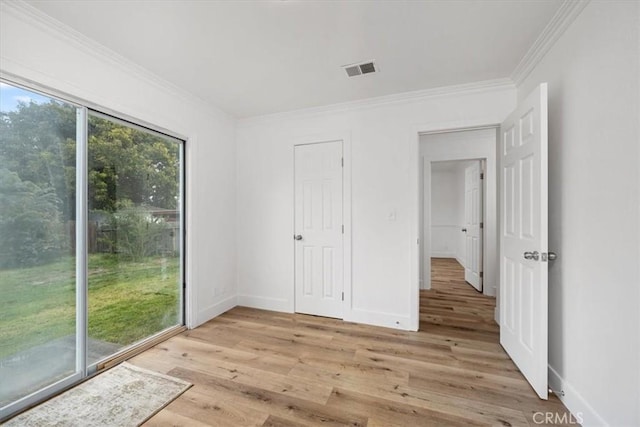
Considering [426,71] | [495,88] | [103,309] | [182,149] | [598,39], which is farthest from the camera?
[182,149]

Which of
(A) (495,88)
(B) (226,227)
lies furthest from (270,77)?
(A) (495,88)

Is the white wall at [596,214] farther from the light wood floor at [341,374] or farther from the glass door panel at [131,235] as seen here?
the glass door panel at [131,235]

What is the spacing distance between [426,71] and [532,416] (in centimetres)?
272

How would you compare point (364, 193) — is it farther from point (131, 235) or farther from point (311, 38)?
point (131, 235)

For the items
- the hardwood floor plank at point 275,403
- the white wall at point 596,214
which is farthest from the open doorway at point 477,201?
the hardwood floor plank at point 275,403

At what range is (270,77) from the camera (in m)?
2.56

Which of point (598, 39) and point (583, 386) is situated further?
point (583, 386)

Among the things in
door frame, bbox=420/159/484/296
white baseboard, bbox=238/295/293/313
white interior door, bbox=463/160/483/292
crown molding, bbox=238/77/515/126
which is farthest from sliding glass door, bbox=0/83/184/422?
white interior door, bbox=463/160/483/292

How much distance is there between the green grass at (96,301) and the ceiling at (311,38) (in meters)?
1.75

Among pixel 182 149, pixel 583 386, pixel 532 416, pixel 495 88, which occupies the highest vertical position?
pixel 495 88

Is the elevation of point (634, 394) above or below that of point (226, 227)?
below

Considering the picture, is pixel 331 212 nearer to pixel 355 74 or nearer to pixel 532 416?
pixel 355 74

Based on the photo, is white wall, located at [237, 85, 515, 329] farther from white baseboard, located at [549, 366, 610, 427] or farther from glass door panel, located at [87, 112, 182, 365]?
white baseboard, located at [549, 366, 610, 427]

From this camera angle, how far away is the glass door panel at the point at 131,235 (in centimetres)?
218
